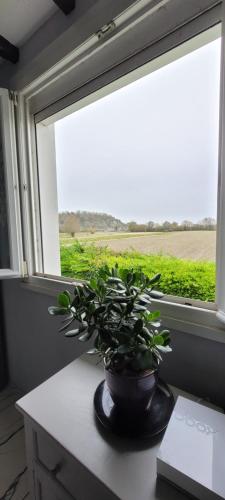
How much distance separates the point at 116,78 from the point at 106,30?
15cm

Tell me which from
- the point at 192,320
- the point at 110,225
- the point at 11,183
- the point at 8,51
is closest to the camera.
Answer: the point at 192,320

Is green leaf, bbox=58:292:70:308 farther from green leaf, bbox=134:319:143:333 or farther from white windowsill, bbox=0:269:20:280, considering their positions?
white windowsill, bbox=0:269:20:280

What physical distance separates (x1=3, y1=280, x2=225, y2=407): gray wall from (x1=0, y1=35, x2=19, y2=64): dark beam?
1304 mm

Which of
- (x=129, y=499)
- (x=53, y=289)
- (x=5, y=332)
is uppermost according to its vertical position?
(x=53, y=289)

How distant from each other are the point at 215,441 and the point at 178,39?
1100 millimetres

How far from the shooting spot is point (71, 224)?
1313mm

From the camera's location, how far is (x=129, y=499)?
428mm

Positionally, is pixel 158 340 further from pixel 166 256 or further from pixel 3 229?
pixel 3 229

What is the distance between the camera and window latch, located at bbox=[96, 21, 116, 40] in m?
0.82

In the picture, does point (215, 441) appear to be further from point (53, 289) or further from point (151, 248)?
Result: point (53, 289)

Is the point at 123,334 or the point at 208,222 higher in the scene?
the point at 208,222

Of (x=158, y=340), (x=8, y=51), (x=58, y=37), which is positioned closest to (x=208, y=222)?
(x=158, y=340)

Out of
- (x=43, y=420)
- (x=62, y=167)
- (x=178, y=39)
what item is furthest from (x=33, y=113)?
(x=43, y=420)

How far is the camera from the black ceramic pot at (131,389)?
1.78 ft
